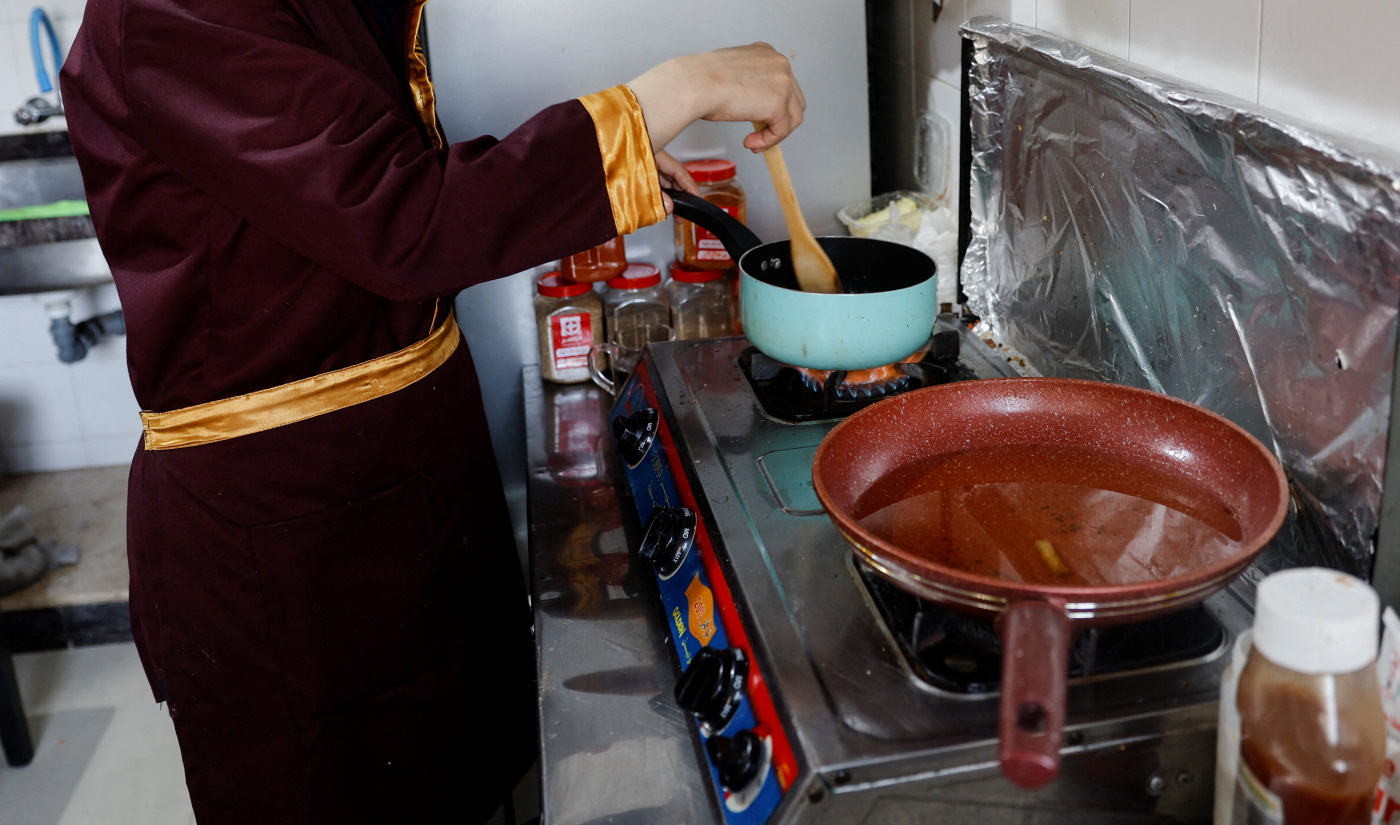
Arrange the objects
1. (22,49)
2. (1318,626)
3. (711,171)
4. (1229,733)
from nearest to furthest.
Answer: (1318,626) < (1229,733) < (711,171) < (22,49)

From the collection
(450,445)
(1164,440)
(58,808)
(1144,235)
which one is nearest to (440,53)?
(450,445)

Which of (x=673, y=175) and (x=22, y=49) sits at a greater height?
(x=22, y=49)

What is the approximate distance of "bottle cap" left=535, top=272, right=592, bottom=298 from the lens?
5.12ft

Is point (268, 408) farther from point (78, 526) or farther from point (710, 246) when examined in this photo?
point (78, 526)

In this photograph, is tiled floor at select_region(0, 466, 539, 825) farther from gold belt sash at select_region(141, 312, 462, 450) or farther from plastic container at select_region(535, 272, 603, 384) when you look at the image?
gold belt sash at select_region(141, 312, 462, 450)

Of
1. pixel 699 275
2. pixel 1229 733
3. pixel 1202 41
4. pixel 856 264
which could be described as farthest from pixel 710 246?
pixel 1229 733

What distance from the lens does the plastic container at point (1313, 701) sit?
0.54 m

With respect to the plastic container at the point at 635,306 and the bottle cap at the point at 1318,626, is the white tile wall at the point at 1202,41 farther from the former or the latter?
the plastic container at the point at 635,306

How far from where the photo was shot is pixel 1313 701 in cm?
56

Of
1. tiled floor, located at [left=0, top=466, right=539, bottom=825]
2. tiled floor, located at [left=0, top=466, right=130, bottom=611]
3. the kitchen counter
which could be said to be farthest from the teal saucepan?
tiled floor, located at [left=0, top=466, right=130, bottom=611]

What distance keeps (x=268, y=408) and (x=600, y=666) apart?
435 mm

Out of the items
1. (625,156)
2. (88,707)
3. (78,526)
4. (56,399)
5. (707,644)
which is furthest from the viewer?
(56,399)

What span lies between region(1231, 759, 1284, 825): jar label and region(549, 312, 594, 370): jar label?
112 cm

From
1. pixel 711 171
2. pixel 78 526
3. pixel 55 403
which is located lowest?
pixel 78 526
